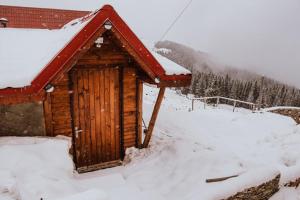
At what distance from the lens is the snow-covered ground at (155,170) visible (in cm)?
390

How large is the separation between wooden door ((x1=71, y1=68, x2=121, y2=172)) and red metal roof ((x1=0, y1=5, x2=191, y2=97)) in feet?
3.42

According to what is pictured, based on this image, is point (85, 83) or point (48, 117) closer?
point (48, 117)

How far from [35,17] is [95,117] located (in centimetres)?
1502

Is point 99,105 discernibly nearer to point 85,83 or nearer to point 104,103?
point 104,103

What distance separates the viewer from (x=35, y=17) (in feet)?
58.5

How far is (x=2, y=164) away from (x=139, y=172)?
3159mm

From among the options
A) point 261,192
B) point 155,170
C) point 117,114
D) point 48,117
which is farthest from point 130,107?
point 261,192

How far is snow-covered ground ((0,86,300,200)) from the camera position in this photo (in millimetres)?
3904

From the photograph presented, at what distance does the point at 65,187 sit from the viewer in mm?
4105

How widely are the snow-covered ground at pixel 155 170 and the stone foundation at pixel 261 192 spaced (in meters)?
0.14

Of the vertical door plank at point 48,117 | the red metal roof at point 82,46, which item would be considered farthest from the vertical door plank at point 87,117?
the red metal roof at point 82,46

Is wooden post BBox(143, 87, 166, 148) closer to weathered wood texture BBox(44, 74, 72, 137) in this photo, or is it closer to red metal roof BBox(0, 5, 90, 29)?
weathered wood texture BBox(44, 74, 72, 137)

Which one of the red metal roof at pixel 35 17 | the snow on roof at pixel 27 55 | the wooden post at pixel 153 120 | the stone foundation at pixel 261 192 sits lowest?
the stone foundation at pixel 261 192

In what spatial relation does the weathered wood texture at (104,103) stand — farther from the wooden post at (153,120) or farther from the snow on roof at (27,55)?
the snow on roof at (27,55)
